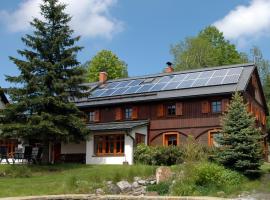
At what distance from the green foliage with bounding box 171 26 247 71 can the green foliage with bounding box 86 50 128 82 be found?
779cm

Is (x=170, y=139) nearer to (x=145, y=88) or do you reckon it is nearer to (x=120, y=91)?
(x=145, y=88)

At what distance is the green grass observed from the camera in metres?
19.9

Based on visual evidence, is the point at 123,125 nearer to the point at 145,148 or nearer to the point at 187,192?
the point at 145,148

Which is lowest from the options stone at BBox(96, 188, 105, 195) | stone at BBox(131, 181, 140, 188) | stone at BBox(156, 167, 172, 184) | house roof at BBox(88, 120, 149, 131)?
stone at BBox(96, 188, 105, 195)

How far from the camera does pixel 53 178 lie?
22766 millimetres

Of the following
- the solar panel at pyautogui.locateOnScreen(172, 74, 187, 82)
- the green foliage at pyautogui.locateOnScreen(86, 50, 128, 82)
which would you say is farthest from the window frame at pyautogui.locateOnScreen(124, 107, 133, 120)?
the green foliage at pyautogui.locateOnScreen(86, 50, 128, 82)

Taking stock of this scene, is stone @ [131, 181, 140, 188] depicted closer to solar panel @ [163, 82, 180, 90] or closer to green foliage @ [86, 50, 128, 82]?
solar panel @ [163, 82, 180, 90]

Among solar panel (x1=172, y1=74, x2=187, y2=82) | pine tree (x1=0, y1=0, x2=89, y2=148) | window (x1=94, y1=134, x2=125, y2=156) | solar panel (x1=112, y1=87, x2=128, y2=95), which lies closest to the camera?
pine tree (x1=0, y1=0, x2=89, y2=148)

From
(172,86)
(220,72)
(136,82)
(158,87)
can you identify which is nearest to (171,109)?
(172,86)

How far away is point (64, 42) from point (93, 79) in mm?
28763

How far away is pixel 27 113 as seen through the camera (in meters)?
27.6

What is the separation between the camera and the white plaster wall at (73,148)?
33.5 metres

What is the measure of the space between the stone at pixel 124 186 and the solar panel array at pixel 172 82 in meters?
11.9

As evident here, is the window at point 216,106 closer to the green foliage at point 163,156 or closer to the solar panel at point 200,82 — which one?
the solar panel at point 200,82
